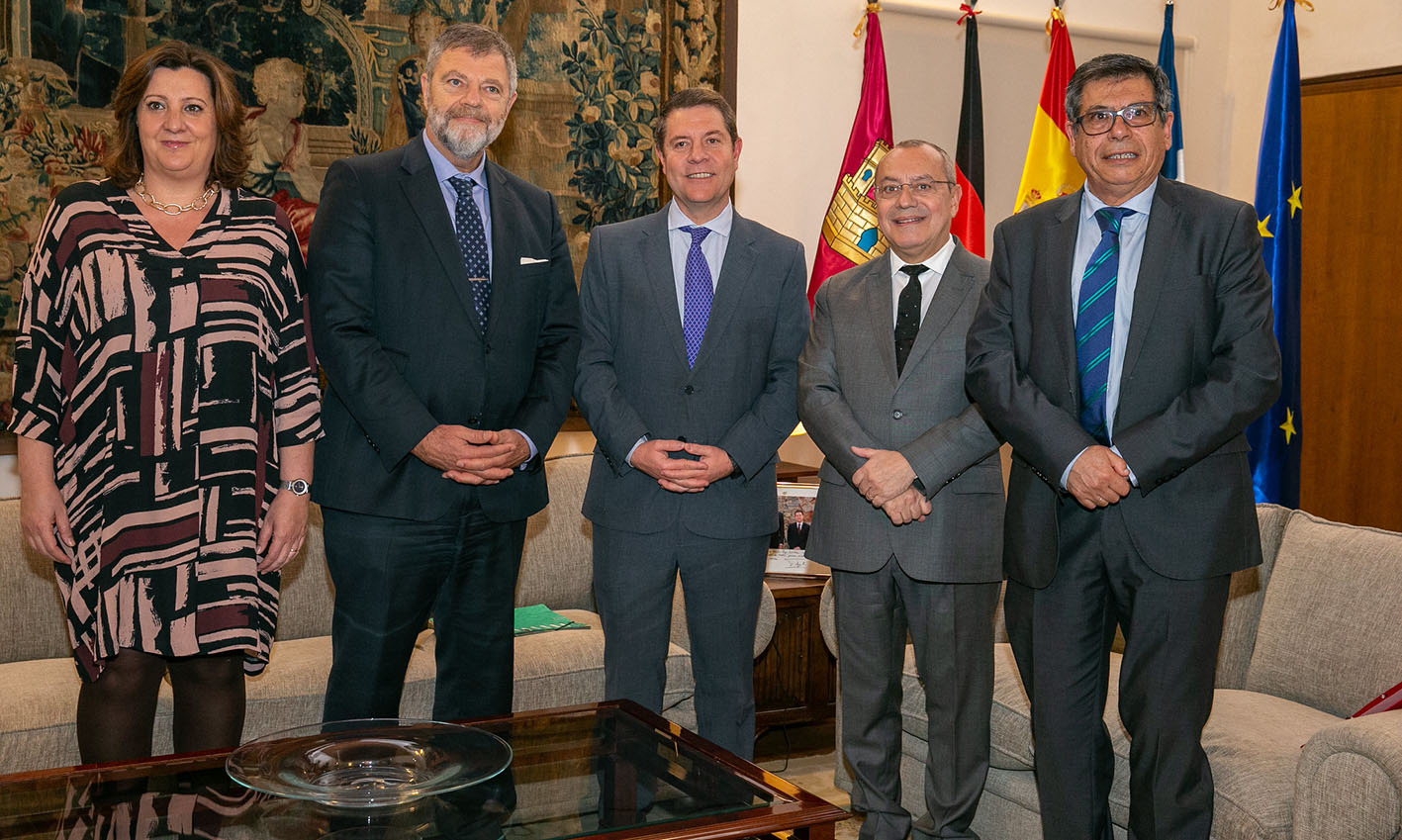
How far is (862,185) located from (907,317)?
5.91 feet

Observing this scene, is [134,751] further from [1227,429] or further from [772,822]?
[1227,429]

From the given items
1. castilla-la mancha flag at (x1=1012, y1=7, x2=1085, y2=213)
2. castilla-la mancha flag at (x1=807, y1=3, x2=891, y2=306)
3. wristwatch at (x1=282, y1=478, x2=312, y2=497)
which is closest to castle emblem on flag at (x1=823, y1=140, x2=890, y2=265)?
castilla-la mancha flag at (x1=807, y1=3, x2=891, y2=306)

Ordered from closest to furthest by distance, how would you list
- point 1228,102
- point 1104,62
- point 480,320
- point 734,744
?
point 1104,62, point 480,320, point 734,744, point 1228,102

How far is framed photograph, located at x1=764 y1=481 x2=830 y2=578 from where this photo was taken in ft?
13.8

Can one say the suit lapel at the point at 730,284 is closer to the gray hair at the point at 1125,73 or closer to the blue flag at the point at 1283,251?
the gray hair at the point at 1125,73

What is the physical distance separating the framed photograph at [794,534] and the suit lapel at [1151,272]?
1.76 metres

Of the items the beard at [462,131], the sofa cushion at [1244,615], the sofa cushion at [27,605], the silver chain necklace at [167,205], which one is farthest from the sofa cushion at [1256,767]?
the sofa cushion at [27,605]

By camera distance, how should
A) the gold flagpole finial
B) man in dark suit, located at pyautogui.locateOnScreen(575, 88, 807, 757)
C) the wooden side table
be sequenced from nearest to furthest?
man in dark suit, located at pyautogui.locateOnScreen(575, 88, 807, 757) < the wooden side table < the gold flagpole finial

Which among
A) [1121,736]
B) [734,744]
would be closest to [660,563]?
[734,744]

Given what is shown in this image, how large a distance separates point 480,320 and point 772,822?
53.1 inches

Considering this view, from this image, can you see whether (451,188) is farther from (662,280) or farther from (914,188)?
(914,188)

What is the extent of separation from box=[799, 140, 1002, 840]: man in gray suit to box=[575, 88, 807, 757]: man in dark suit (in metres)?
0.16

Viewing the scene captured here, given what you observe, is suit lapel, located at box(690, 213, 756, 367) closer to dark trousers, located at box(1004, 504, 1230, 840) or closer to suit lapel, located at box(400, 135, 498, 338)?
suit lapel, located at box(400, 135, 498, 338)

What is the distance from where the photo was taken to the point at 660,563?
2.97 m
